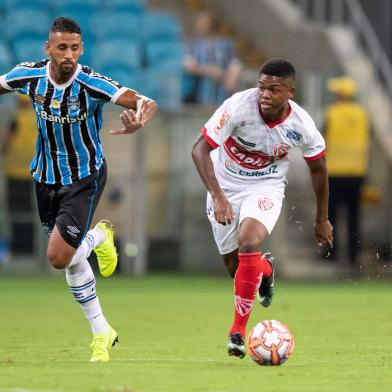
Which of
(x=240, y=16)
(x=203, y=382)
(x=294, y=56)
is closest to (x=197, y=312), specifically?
(x=203, y=382)

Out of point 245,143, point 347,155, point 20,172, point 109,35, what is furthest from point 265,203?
point 109,35

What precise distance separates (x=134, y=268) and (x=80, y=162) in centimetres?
973

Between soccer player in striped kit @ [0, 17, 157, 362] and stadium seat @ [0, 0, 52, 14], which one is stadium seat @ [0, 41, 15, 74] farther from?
soccer player in striped kit @ [0, 17, 157, 362]

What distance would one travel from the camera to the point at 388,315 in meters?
13.9

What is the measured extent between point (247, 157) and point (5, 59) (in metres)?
10.4

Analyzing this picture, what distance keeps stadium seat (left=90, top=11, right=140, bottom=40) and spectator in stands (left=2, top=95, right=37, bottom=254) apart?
3.24 metres

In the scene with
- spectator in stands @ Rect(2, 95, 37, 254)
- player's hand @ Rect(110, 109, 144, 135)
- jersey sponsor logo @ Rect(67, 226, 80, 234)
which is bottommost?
spectator in stands @ Rect(2, 95, 37, 254)

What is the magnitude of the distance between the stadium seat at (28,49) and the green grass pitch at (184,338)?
12.3ft

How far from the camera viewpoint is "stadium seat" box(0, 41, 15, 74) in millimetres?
19719

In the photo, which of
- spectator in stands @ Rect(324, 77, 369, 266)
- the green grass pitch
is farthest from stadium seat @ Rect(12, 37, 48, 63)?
spectator in stands @ Rect(324, 77, 369, 266)

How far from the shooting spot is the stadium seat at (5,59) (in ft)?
64.7

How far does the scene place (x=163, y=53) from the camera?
21531 mm

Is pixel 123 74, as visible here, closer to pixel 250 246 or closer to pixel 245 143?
pixel 245 143

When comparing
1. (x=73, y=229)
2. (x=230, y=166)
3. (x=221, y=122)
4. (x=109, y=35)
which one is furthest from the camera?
(x=109, y=35)
